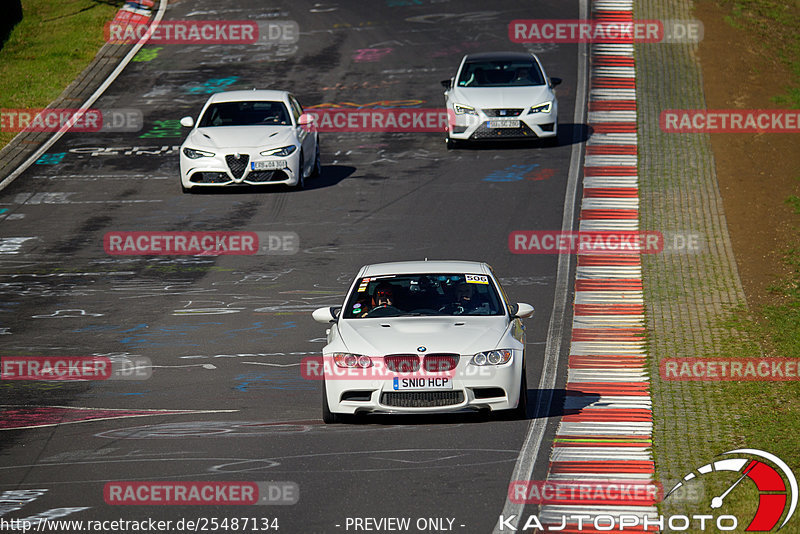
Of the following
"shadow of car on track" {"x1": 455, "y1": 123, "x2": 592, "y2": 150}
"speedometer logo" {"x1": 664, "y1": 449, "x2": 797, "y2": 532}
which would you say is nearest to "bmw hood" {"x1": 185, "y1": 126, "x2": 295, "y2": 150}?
"shadow of car on track" {"x1": 455, "y1": 123, "x2": 592, "y2": 150}

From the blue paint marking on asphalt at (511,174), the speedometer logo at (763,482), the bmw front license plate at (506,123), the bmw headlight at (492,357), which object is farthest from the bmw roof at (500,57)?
the speedometer logo at (763,482)

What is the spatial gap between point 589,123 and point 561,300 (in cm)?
1175

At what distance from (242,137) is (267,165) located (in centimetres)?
67

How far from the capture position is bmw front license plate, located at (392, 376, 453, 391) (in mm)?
11047

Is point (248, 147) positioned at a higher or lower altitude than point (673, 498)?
lower

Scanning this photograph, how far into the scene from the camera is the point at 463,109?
25953 millimetres

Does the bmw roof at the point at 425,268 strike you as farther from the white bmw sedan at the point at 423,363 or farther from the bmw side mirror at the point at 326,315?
the bmw side mirror at the point at 326,315

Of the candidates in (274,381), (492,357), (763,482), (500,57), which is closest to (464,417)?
(492,357)

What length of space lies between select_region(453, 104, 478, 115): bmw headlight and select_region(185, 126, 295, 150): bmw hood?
4.13 meters

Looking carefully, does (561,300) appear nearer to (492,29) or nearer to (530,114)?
(530,114)

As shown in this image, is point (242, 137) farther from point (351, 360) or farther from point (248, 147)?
point (351, 360)

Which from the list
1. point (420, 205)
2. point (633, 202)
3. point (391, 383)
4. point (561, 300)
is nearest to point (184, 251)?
point (420, 205)

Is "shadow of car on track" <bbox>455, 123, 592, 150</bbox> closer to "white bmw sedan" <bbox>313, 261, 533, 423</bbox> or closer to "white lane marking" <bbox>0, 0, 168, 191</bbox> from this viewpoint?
"white lane marking" <bbox>0, 0, 168, 191</bbox>

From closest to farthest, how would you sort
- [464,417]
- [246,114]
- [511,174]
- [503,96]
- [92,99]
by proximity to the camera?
[464,417]
[246,114]
[511,174]
[503,96]
[92,99]
